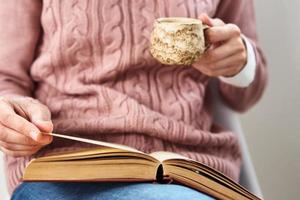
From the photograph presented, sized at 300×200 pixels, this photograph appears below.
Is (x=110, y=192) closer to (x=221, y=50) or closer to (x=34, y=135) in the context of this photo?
(x=34, y=135)

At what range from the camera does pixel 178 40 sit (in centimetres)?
70

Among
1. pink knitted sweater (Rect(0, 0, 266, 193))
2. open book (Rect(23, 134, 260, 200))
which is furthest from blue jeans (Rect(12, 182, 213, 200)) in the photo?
pink knitted sweater (Rect(0, 0, 266, 193))

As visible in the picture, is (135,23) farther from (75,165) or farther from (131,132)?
(75,165)

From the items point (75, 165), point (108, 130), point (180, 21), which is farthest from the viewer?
point (108, 130)

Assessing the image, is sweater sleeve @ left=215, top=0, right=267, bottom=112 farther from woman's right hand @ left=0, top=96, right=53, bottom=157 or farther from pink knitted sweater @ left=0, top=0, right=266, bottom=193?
woman's right hand @ left=0, top=96, right=53, bottom=157

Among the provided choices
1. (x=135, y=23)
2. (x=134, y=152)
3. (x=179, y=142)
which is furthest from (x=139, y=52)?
(x=134, y=152)

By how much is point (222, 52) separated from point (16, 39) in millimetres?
335

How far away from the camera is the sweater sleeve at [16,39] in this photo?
2.90ft

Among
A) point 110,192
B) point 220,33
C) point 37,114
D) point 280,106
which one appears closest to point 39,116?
point 37,114

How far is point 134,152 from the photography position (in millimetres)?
632

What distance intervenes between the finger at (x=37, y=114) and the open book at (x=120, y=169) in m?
0.05

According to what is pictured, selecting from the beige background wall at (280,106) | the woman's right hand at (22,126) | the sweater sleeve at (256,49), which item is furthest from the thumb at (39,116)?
the beige background wall at (280,106)

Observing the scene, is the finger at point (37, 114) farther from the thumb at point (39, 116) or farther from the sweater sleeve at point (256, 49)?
the sweater sleeve at point (256, 49)

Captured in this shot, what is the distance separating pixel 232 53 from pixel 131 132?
194mm
